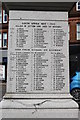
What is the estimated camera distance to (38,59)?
4797 mm

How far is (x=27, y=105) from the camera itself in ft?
15.3

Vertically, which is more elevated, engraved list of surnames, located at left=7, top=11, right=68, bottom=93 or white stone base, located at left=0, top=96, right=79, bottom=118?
engraved list of surnames, located at left=7, top=11, right=68, bottom=93

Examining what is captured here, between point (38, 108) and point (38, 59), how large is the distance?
0.90 metres

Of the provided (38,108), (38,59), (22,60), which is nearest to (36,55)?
(38,59)

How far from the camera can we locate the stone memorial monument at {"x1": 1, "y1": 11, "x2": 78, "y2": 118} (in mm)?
4754

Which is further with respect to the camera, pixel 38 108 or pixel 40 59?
pixel 40 59

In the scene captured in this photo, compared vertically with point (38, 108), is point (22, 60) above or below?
above

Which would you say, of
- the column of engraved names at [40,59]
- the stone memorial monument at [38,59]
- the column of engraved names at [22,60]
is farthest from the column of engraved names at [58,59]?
the column of engraved names at [22,60]

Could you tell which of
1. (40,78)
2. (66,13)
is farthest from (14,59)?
(66,13)

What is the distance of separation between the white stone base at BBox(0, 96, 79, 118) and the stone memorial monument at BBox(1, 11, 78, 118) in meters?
0.02

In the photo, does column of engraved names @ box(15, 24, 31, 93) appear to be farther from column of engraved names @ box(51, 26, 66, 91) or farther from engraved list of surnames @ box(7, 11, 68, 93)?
column of engraved names @ box(51, 26, 66, 91)

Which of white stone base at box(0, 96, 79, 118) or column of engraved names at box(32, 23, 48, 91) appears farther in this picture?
column of engraved names at box(32, 23, 48, 91)

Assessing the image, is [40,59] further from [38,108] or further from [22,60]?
[38,108]

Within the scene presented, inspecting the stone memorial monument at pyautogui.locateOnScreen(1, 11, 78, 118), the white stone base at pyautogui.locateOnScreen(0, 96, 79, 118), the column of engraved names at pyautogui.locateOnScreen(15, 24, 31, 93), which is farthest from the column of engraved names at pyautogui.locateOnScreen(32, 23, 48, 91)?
the white stone base at pyautogui.locateOnScreen(0, 96, 79, 118)
